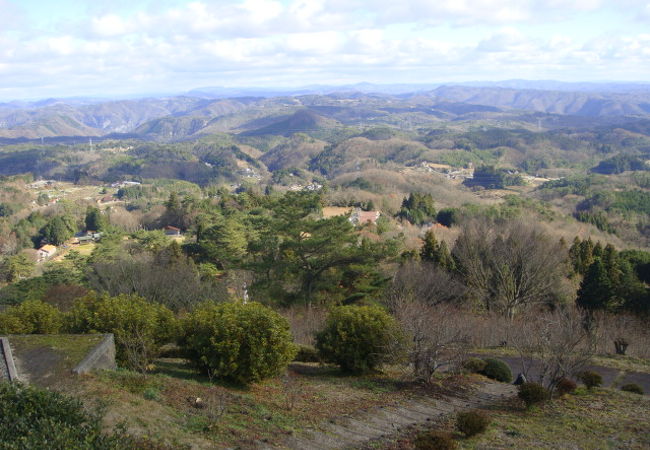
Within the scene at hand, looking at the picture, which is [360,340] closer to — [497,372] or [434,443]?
[497,372]

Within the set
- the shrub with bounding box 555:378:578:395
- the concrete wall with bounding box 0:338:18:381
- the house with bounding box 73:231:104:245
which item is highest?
the concrete wall with bounding box 0:338:18:381

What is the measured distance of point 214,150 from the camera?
151500mm

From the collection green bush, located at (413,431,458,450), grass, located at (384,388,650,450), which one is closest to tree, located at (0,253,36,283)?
grass, located at (384,388,650,450)

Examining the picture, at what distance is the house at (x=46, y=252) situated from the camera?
45562 mm

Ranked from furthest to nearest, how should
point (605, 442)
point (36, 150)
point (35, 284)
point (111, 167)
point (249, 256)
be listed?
point (36, 150) < point (111, 167) < point (249, 256) < point (35, 284) < point (605, 442)

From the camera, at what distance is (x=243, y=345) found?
10391 millimetres

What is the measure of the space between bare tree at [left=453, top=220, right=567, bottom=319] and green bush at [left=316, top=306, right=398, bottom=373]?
9.67m

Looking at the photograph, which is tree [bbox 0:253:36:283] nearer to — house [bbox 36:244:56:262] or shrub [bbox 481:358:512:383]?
house [bbox 36:244:56:262]

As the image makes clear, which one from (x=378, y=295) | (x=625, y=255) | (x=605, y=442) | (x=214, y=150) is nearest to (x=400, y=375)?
(x=605, y=442)

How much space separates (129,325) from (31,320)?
9.75ft

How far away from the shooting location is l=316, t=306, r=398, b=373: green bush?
12.0m

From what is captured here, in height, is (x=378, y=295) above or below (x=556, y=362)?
below

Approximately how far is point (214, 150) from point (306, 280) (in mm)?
136101

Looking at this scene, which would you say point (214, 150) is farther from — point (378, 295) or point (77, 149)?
point (378, 295)
